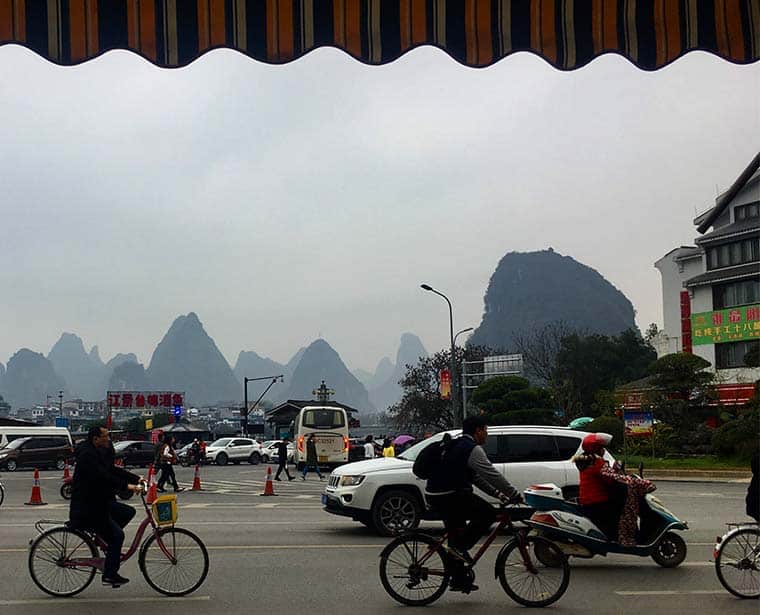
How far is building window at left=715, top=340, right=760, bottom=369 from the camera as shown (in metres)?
54.2

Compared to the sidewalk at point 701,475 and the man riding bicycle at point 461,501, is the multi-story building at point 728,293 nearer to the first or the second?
the sidewalk at point 701,475

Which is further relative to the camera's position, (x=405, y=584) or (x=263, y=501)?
(x=263, y=501)

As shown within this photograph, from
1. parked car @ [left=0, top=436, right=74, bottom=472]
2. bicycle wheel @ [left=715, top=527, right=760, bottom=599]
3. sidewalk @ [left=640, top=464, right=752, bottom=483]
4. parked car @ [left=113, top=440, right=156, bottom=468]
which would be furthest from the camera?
parked car @ [left=113, top=440, right=156, bottom=468]

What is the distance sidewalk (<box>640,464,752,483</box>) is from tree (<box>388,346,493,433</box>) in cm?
4446

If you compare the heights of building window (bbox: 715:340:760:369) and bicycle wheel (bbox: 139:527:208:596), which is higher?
building window (bbox: 715:340:760:369)

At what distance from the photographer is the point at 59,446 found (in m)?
49.8

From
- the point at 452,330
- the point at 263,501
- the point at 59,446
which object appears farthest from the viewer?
the point at 452,330

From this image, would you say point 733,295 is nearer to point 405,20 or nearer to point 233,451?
point 233,451

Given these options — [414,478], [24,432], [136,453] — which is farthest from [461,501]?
[24,432]

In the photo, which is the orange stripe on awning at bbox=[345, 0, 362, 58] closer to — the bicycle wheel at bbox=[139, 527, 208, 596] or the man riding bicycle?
the man riding bicycle

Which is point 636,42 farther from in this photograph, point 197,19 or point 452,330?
point 452,330

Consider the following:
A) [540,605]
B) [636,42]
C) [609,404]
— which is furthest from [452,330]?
[636,42]

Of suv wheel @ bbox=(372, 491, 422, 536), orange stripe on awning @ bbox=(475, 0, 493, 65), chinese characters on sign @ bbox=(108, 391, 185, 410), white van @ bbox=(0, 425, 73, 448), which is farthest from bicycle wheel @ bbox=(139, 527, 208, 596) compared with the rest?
chinese characters on sign @ bbox=(108, 391, 185, 410)

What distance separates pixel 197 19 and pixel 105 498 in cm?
706
